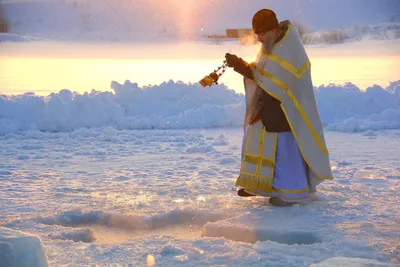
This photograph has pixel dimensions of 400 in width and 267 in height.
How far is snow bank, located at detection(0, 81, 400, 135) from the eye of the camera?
10.8 meters

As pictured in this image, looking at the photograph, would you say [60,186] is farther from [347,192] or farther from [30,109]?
[30,109]

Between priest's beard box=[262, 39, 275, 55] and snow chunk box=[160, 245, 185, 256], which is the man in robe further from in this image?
snow chunk box=[160, 245, 185, 256]

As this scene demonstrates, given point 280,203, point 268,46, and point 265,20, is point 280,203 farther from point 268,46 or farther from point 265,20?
point 265,20

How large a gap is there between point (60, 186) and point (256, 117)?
212cm

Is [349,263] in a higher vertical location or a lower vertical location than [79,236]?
higher

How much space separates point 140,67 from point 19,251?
17.4m

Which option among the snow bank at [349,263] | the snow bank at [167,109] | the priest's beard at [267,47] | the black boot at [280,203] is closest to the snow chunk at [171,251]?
the snow bank at [349,263]

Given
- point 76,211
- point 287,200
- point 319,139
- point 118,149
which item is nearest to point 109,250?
point 76,211

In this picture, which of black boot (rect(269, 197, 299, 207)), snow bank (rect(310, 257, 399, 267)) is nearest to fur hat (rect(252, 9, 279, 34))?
black boot (rect(269, 197, 299, 207))

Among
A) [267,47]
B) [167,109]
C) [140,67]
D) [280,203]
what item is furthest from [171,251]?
[140,67]

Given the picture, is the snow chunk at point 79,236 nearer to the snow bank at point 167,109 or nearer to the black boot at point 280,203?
the black boot at point 280,203

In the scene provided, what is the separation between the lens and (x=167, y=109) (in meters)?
12.0

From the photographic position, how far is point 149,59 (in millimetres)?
24859

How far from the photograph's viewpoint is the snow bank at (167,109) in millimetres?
10844
